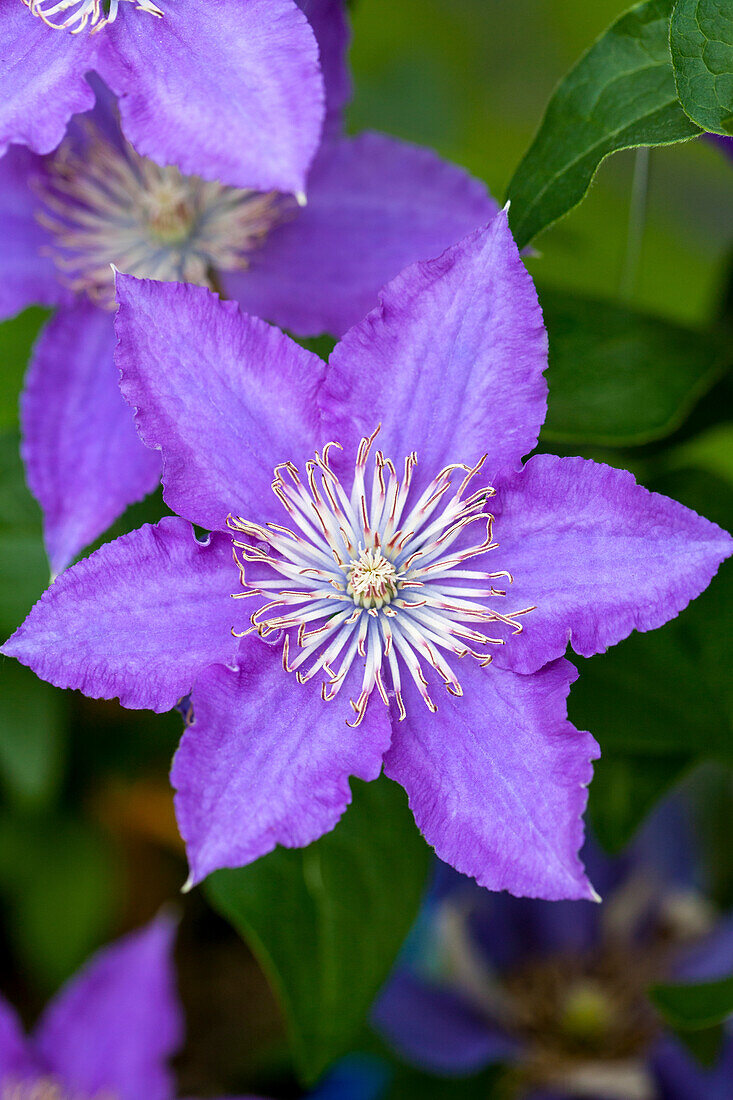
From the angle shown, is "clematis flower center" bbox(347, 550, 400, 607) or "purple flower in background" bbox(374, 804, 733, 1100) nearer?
"clematis flower center" bbox(347, 550, 400, 607)

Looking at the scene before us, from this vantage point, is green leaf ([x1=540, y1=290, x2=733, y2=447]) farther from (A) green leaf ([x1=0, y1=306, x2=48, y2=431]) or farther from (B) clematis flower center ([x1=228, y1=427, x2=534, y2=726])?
(A) green leaf ([x1=0, y1=306, x2=48, y2=431])

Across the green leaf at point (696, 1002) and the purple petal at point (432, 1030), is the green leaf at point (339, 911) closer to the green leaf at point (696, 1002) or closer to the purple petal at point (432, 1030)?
the green leaf at point (696, 1002)

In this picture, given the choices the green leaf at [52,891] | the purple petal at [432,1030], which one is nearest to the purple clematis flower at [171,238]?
the purple petal at [432,1030]

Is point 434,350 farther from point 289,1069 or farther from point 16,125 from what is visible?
point 289,1069

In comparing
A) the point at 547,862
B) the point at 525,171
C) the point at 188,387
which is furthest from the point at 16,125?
the point at 547,862

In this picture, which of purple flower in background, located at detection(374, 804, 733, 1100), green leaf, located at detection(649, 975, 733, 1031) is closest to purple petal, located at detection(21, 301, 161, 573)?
green leaf, located at detection(649, 975, 733, 1031)

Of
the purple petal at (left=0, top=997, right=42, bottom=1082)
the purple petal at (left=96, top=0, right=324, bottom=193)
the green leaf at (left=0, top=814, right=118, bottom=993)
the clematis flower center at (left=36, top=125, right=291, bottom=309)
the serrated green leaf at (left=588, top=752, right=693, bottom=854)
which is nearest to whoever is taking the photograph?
the purple petal at (left=96, top=0, right=324, bottom=193)
